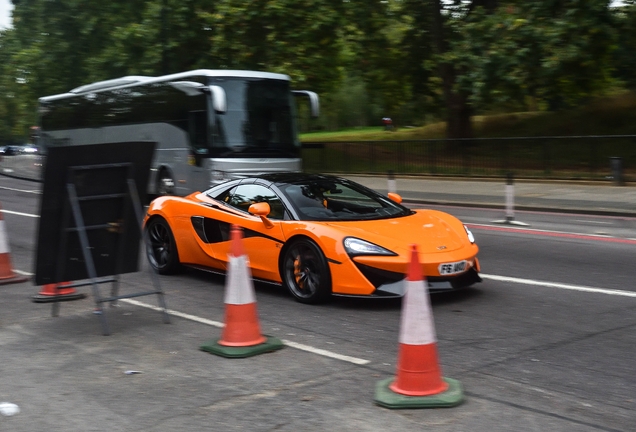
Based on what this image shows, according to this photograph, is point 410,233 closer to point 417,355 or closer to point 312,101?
point 417,355

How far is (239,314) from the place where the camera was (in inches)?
243

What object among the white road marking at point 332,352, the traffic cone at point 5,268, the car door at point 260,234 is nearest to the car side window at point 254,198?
the car door at point 260,234

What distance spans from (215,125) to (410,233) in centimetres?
1242

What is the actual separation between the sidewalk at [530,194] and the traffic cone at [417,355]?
13148 millimetres

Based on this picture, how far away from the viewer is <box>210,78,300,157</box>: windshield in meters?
19.7

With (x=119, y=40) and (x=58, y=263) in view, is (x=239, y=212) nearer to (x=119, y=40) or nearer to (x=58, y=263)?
(x=58, y=263)

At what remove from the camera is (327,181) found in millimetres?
9109

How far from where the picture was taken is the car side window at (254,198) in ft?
28.0

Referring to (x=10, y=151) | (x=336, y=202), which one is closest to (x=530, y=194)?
(x=336, y=202)

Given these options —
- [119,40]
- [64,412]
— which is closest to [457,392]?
[64,412]

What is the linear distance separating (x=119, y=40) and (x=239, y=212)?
24507mm

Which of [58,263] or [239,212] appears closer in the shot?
[58,263]

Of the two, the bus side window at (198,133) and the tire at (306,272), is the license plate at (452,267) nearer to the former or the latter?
the tire at (306,272)

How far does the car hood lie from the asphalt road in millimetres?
584
